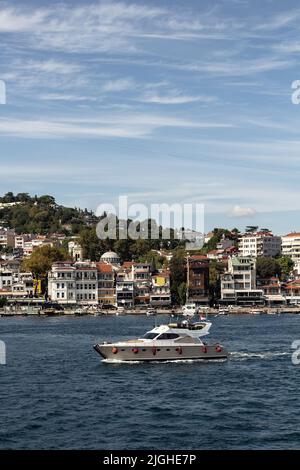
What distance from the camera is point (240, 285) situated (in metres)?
117

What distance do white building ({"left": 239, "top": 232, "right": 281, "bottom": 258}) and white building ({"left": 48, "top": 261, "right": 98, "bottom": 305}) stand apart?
150 ft

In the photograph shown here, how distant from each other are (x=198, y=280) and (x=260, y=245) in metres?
42.5

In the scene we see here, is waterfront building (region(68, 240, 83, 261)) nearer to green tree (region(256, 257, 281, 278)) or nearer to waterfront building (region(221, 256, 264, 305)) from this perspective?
waterfront building (region(221, 256, 264, 305))

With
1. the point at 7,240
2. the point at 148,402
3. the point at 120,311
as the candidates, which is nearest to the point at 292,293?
the point at 120,311

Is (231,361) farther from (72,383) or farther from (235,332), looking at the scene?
(235,332)

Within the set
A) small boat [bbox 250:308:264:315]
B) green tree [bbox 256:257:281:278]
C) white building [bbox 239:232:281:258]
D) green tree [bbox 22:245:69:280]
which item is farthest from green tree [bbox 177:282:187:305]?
white building [bbox 239:232:281:258]

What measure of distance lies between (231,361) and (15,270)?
295 feet

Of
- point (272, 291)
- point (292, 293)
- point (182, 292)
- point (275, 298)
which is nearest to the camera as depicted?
point (182, 292)

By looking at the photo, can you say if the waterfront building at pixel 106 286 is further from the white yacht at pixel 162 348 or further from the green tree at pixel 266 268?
the white yacht at pixel 162 348

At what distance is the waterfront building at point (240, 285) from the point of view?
116 m

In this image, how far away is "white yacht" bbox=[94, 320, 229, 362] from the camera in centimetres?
4003

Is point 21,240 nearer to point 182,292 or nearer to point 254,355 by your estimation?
point 182,292

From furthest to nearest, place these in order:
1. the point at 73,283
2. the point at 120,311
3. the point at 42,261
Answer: the point at 42,261
the point at 73,283
the point at 120,311

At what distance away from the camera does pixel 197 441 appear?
920 inches
